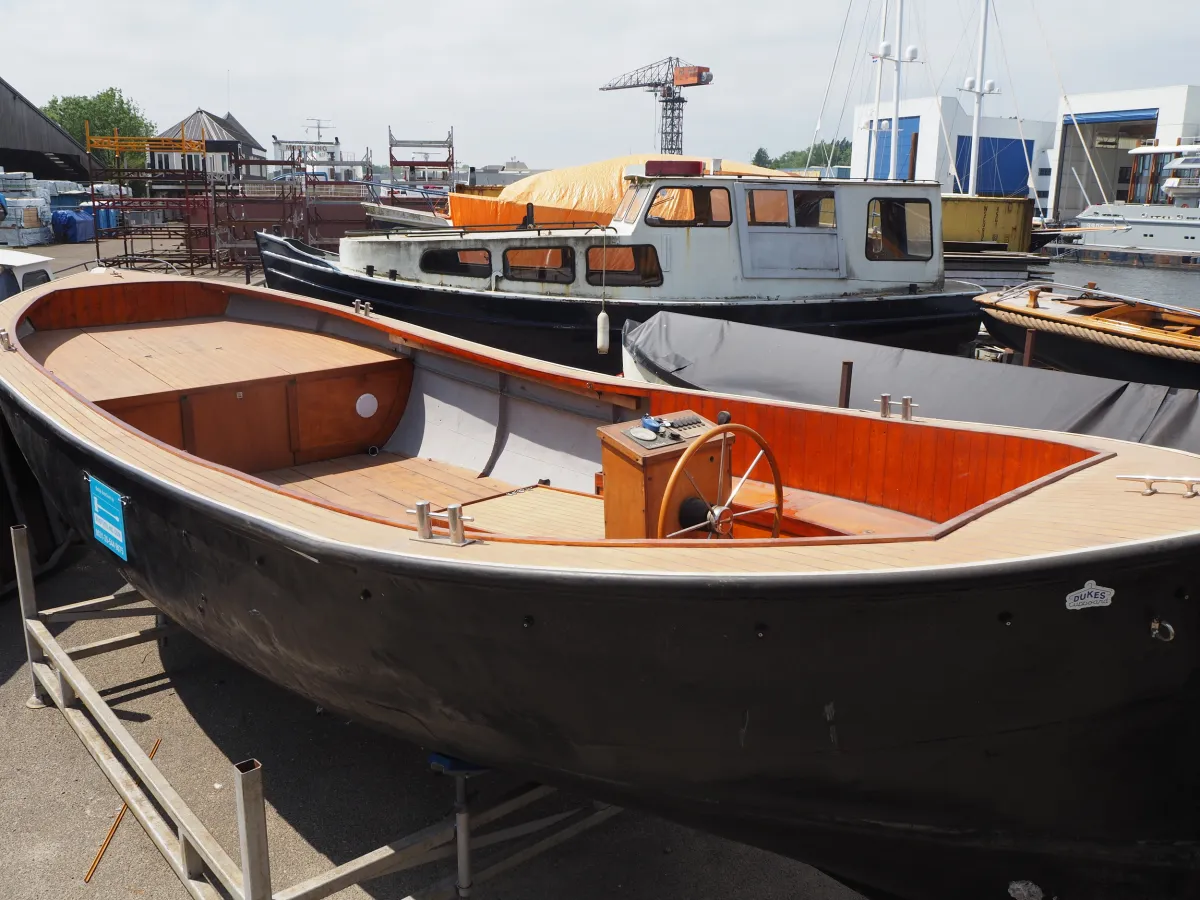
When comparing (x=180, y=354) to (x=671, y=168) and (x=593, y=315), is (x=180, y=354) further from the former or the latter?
(x=671, y=168)

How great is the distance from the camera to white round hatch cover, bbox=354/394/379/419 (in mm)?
5977

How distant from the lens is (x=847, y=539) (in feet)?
9.48

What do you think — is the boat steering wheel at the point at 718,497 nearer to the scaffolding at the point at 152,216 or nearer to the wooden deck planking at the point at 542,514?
the wooden deck planking at the point at 542,514

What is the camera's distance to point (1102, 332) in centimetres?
896

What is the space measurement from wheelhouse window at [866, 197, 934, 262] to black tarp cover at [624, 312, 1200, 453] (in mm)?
4516

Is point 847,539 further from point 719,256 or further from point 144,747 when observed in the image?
point 719,256

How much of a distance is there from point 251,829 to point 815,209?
9.54 m

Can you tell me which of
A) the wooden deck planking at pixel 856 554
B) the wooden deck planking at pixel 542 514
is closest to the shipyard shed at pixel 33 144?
the wooden deck planking at pixel 542 514

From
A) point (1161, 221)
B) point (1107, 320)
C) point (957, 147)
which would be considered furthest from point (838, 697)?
point (957, 147)

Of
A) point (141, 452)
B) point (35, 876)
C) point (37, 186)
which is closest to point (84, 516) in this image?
point (141, 452)

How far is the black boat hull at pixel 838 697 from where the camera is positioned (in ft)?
8.73

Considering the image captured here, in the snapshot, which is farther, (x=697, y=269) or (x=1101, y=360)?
(x=697, y=269)

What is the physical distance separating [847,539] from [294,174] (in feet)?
128

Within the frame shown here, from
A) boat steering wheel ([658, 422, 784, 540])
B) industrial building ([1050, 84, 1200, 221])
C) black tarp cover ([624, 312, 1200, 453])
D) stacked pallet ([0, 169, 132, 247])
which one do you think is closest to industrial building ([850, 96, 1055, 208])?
industrial building ([1050, 84, 1200, 221])
